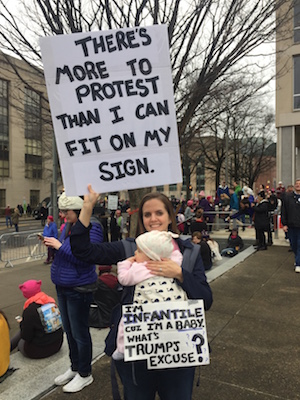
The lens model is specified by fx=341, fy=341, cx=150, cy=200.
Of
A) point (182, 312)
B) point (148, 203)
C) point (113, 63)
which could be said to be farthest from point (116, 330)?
point (113, 63)

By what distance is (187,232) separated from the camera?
13906mm

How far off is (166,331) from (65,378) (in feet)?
5.98

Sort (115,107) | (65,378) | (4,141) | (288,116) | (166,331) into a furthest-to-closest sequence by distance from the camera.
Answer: (4,141) → (288,116) → (65,378) → (115,107) → (166,331)

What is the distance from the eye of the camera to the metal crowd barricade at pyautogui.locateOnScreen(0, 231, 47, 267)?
10008 millimetres

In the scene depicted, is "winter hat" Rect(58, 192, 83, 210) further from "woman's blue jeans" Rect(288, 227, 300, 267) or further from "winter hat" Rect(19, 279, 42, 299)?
"woman's blue jeans" Rect(288, 227, 300, 267)

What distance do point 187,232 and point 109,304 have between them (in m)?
9.70

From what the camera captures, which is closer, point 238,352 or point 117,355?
point 117,355

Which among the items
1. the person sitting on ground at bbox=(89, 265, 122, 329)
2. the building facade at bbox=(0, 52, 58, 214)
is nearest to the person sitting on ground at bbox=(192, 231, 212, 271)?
the person sitting on ground at bbox=(89, 265, 122, 329)

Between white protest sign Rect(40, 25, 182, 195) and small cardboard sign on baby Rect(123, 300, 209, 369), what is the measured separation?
2.61ft

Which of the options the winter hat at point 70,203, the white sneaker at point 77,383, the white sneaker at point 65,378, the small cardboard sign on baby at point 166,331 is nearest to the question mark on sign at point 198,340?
the small cardboard sign on baby at point 166,331

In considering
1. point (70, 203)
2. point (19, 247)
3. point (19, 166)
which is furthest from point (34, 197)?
point (70, 203)

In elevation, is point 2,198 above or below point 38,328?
above

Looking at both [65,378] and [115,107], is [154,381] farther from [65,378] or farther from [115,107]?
[115,107]

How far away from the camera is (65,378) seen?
3.10 metres
